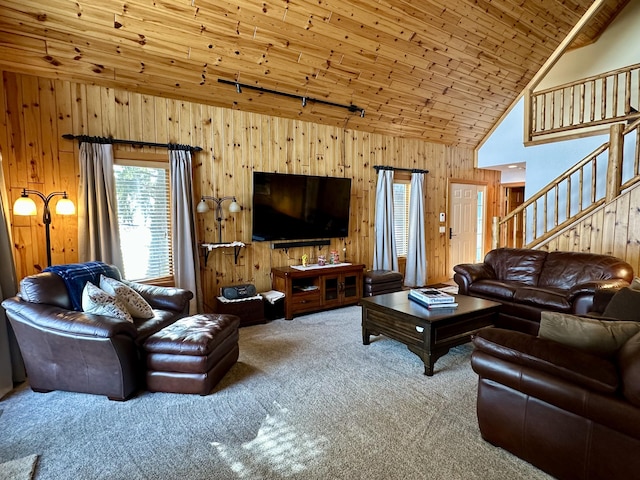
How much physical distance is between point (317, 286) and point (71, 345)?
297cm

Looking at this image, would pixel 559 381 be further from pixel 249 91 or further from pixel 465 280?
pixel 249 91

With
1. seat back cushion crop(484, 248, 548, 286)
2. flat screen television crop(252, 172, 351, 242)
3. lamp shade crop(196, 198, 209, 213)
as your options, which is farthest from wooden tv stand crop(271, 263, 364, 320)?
seat back cushion crop(484, 248, 548, 286)

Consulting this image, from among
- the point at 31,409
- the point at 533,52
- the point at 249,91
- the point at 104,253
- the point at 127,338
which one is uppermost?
the point at 533,52

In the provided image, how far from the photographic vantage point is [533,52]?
5832mm

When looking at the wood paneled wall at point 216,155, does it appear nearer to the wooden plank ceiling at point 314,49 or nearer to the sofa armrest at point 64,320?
the wooden plank ceiling at point 314,49

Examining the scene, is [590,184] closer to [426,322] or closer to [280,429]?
[426,322]

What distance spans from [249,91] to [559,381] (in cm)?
426

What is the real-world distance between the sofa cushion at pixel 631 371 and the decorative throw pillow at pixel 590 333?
0.39 ft

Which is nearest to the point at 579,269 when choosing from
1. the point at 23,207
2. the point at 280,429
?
the point at 280,429

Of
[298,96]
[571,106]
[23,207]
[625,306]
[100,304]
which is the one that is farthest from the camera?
[571,106]

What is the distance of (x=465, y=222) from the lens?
299 inches

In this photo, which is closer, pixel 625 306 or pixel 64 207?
pixel 625 306

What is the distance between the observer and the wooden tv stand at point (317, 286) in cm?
477

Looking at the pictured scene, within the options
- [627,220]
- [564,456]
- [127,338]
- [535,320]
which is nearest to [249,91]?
[127,338]
